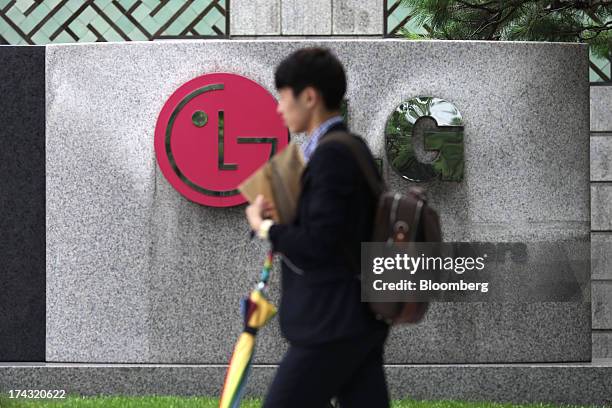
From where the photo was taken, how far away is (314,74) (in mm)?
3416

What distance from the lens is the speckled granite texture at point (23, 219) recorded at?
767cm

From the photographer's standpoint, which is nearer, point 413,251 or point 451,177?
point 413,251

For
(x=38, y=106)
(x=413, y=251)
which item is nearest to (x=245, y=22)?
(x=38, y=106)

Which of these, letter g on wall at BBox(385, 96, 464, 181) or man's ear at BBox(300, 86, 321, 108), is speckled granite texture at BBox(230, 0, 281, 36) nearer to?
letter g on wall at BBox(385, 96, 464, 181)

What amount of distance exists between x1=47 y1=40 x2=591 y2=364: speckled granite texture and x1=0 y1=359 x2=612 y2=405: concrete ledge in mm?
167

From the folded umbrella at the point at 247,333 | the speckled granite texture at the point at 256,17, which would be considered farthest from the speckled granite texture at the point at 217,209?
the folded umbrella at the point at 247,333

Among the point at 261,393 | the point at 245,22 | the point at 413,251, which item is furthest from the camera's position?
the point at 245,22

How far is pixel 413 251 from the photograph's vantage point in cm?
332

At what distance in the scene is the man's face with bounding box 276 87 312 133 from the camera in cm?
344

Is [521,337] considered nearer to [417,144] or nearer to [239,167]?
[417,144]

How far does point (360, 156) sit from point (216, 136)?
13.9 feet

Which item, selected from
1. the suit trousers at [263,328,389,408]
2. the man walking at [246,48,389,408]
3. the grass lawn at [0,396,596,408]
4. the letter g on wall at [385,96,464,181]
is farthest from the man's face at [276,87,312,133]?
the letter g on wall at [385,96,464,181]

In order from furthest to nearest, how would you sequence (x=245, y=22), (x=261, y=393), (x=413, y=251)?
(x=245, y=22) → (x=261, y=393) → (x=413, y=251)

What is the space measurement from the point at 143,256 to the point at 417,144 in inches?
79.1
